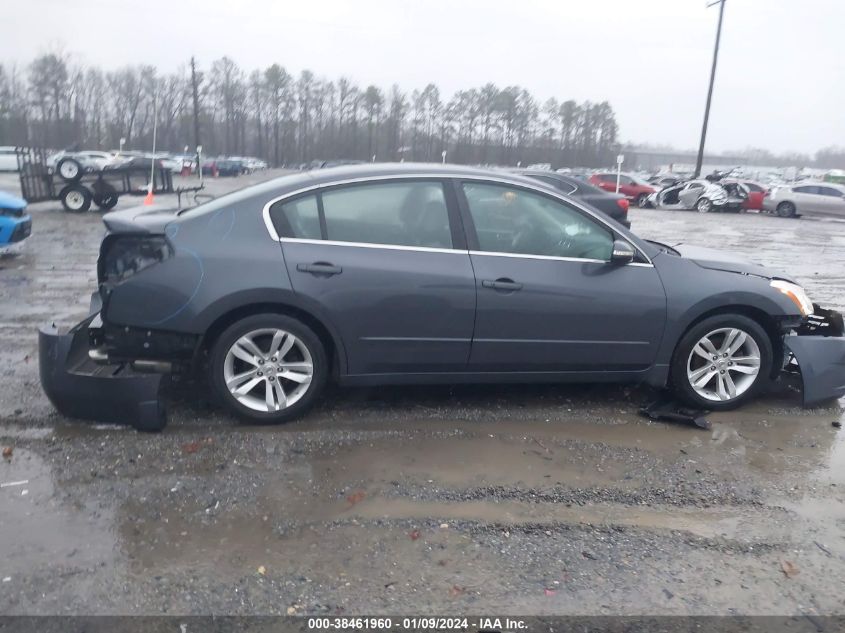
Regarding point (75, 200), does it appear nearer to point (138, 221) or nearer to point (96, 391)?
point (138, 221)

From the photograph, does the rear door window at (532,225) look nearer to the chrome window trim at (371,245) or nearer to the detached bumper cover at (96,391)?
the chrome window trim at (371,245)

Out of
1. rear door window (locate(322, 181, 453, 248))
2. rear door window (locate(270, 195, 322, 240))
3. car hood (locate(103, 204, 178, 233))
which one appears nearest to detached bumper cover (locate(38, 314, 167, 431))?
car hood (locate(103, 204, 178, 233))

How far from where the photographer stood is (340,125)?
237ft

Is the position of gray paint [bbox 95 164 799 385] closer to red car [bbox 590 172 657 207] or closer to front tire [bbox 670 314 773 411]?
front tire [bbox 670 314 773 411]

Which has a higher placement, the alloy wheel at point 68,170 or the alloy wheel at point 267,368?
the alloy wheel at point 68,170

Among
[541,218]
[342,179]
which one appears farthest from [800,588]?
[342,179]

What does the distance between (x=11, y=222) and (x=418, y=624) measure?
33.5 ft

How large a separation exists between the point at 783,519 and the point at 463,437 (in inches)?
71.1

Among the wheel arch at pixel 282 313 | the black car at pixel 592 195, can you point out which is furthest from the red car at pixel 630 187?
the wheel arch at pixel 282 313

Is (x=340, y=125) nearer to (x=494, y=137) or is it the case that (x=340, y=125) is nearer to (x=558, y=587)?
(x=494, y=137)

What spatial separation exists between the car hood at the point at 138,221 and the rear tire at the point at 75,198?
1591 cm

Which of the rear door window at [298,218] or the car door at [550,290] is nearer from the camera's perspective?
the rear door window at [298,218]

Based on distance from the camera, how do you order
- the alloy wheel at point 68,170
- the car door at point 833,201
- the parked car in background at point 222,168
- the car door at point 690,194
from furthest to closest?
1. the parked car in background at point 222,168
2. the car door at point 690,194
3. the car door at point 833,201
4. the alloy wheel at point 68,170

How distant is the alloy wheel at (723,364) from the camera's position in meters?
4.96
